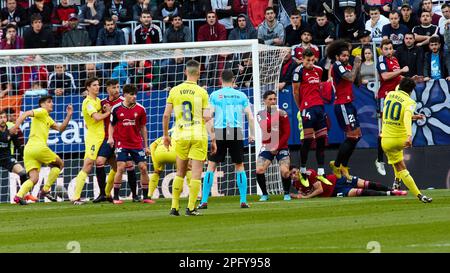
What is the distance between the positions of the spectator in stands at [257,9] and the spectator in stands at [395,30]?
3252 mm

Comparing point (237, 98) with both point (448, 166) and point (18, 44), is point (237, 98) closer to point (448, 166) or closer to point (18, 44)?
point (448, 166)

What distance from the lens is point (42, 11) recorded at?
2869cm

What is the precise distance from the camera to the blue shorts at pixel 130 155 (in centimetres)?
2172

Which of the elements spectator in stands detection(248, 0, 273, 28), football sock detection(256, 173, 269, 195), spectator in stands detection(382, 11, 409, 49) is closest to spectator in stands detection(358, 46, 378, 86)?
spectator in stands detection(382, 11, 409, 49)

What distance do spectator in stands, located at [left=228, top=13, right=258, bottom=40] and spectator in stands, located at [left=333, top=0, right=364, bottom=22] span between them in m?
1.90

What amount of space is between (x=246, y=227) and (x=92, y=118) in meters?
7.47

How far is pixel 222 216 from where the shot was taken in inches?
680

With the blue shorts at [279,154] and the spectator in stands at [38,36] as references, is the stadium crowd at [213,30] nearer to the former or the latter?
the spectator in stands at [38,36]

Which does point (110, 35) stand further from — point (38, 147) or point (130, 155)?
point (130, 155)

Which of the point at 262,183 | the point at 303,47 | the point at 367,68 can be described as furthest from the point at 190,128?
the point at 303,47

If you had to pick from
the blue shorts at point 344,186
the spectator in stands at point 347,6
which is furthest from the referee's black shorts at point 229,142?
the spectator in stands at point 347,6

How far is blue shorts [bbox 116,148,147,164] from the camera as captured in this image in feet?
71.3

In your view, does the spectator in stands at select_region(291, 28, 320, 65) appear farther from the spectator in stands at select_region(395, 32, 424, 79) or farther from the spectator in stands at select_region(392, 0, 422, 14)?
the spectator in stands at select_region(392, 0, 422, 14)
